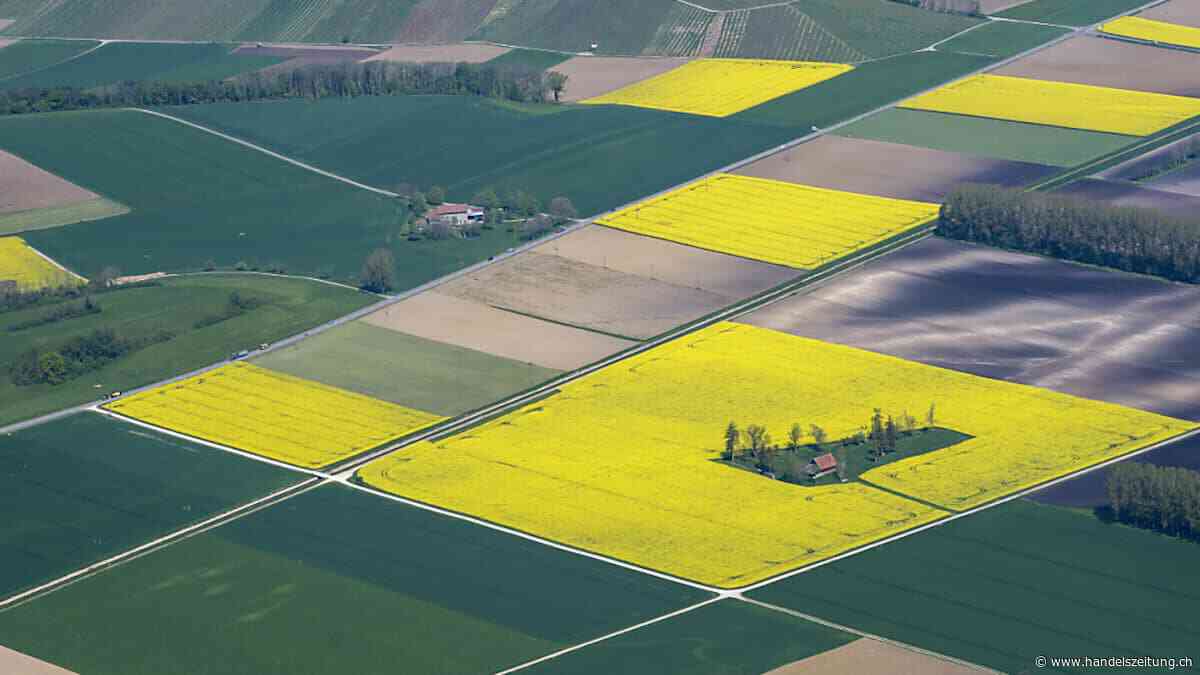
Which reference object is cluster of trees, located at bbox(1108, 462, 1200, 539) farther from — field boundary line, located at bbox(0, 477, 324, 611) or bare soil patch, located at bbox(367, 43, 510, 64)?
bare soil patch, located at bbox(367, 43, 510, 64)

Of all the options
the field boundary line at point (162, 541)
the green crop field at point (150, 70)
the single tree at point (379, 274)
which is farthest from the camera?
the green crop field at point (150, 70)

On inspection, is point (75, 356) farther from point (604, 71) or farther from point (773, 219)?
point (604, 71)

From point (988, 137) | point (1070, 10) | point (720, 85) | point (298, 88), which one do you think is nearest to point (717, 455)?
point (988, 137)

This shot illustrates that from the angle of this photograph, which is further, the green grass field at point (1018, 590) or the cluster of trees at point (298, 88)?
the cluster of trees at point (298, 88)

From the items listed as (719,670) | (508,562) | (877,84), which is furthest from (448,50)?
(719,670)

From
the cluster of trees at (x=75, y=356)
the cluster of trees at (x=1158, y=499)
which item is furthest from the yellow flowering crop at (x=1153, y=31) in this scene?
the cluster of trees at (x=75, y=356)

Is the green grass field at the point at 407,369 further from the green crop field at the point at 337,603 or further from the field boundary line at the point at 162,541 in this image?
the green crop field at the point at 337,603
